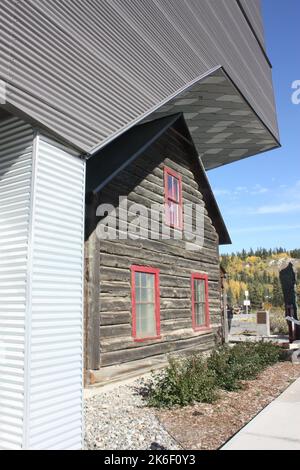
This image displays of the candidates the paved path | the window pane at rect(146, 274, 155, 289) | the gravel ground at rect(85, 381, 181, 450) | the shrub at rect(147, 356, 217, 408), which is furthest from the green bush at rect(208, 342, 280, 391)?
the window pane at rect(146, 274, 155, 289)

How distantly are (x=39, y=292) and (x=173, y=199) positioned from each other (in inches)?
304

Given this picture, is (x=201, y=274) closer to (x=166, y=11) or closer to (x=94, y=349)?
(x=94, y=349)

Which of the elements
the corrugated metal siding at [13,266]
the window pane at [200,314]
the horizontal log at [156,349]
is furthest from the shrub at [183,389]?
the window pane at [200,314]

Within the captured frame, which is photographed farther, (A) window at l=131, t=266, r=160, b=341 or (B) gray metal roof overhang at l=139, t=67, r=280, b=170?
(B) gray metal roof overhang at l=139, t=67, r=280, b=170

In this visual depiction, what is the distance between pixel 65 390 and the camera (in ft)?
17.0

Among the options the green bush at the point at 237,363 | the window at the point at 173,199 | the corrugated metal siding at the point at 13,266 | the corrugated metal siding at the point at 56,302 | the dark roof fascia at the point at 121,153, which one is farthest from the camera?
the window at the point at 173,199

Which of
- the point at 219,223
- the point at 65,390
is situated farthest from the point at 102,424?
the point at 219,223

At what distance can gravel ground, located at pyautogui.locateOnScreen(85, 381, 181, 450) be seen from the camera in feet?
17.1

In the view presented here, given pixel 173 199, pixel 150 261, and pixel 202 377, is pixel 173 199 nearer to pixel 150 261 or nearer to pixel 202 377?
pixel 150 261

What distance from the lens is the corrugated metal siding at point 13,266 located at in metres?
4.71

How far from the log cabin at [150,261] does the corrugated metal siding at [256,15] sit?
676cm

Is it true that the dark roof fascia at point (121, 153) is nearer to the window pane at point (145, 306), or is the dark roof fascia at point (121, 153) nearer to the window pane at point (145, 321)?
the window pane at point (145, 306)

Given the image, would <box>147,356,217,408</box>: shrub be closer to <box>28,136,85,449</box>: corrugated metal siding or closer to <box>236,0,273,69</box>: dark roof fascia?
<box>28,136,85,449</box>: corrugated metal siding

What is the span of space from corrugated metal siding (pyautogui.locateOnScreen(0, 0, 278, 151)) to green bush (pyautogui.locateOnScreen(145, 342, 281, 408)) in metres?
4.37
